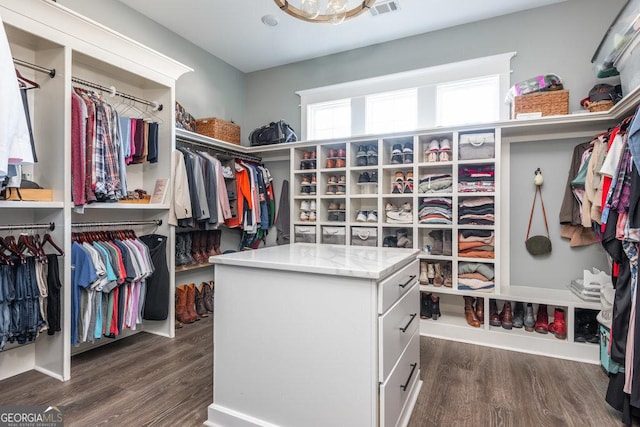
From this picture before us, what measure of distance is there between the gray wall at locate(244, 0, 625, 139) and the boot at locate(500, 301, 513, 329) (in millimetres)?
1763

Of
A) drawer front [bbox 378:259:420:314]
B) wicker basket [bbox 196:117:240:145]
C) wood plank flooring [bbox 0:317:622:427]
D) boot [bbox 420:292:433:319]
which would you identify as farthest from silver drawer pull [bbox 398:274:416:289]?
wicker basket [bbox 196:117:240:145]

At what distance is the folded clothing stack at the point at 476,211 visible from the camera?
280 centimetres

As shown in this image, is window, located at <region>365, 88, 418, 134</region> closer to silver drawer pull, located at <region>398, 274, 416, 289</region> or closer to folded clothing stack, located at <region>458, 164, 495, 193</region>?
folded clothing stack, located at <region>458, 164, 495, 193</region>

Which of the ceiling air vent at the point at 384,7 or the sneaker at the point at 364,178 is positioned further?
the sneaker at the point at 364,178

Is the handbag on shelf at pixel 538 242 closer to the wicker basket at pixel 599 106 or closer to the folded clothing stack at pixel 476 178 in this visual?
the folded clothing stack at pixel 476 178

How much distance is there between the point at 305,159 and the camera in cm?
366

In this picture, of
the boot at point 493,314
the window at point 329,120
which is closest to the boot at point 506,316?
the boot at point 493,314

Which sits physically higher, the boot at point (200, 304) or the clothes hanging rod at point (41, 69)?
the clothes hanging rod at point (41, 69)

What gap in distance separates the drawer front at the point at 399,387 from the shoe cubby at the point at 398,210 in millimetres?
1386

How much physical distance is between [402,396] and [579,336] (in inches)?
68.2

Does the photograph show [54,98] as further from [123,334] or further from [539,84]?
[539,84]

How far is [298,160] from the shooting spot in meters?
3.70

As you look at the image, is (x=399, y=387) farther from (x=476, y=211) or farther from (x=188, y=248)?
(x=188, y=248)

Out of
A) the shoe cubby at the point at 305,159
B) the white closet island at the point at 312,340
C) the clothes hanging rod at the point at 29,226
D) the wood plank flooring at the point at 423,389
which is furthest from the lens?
the shoe cubby at the point at 305,159
